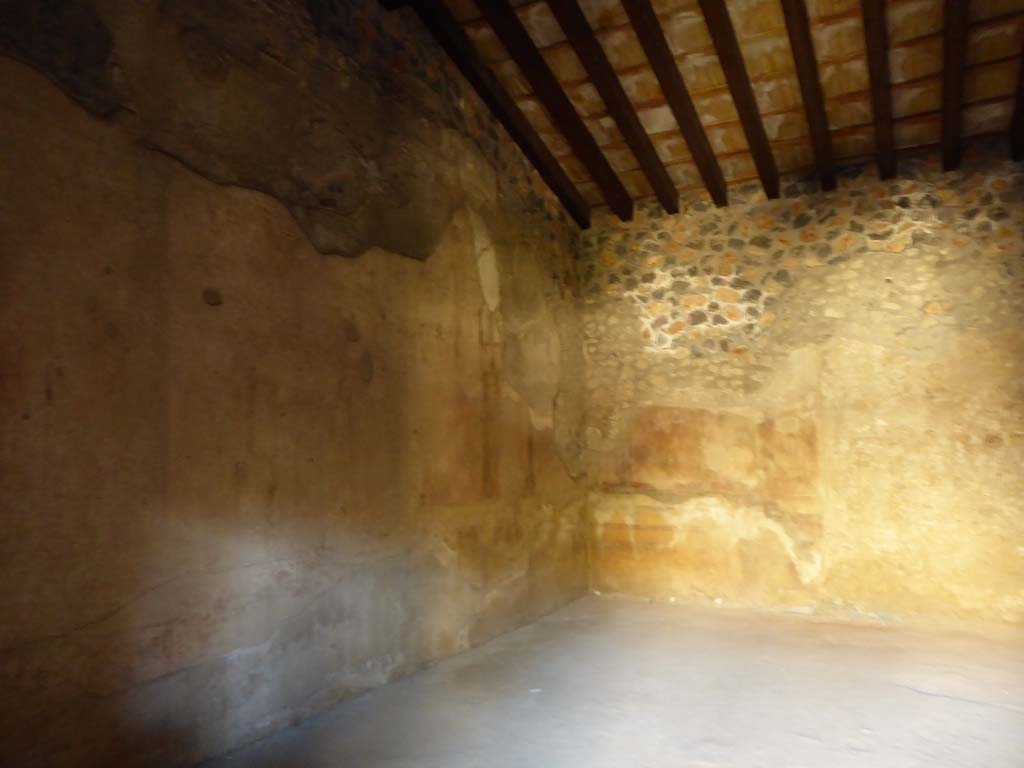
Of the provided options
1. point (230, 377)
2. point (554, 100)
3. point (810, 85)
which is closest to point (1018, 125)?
point (810, 85)

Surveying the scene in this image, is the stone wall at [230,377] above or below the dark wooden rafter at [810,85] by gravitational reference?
below

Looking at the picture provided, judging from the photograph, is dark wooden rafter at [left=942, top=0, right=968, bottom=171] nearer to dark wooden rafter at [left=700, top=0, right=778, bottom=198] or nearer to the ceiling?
the ceiling

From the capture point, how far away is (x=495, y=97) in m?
4.14

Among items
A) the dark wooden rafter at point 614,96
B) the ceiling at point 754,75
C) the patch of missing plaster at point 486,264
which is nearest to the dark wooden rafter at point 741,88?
the ceiling at point 754,75

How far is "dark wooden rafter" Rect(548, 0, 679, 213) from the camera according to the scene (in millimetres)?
3543

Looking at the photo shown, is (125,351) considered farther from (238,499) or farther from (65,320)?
(238,499)

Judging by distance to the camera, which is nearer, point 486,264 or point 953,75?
point 953,75

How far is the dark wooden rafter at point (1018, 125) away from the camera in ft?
12.3

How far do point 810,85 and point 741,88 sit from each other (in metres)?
0.37

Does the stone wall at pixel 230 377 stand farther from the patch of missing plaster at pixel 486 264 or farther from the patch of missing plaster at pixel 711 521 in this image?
the patch of missing plaster at pixel 711 521

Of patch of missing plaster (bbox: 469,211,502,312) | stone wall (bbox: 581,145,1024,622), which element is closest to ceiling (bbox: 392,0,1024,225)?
stone wall (bbox: 581,145,1024,622)

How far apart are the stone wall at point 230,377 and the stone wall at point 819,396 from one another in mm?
1458

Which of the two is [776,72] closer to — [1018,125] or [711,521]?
[1018,125]

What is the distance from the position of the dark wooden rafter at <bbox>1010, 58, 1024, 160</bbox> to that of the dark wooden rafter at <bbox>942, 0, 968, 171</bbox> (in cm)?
26
